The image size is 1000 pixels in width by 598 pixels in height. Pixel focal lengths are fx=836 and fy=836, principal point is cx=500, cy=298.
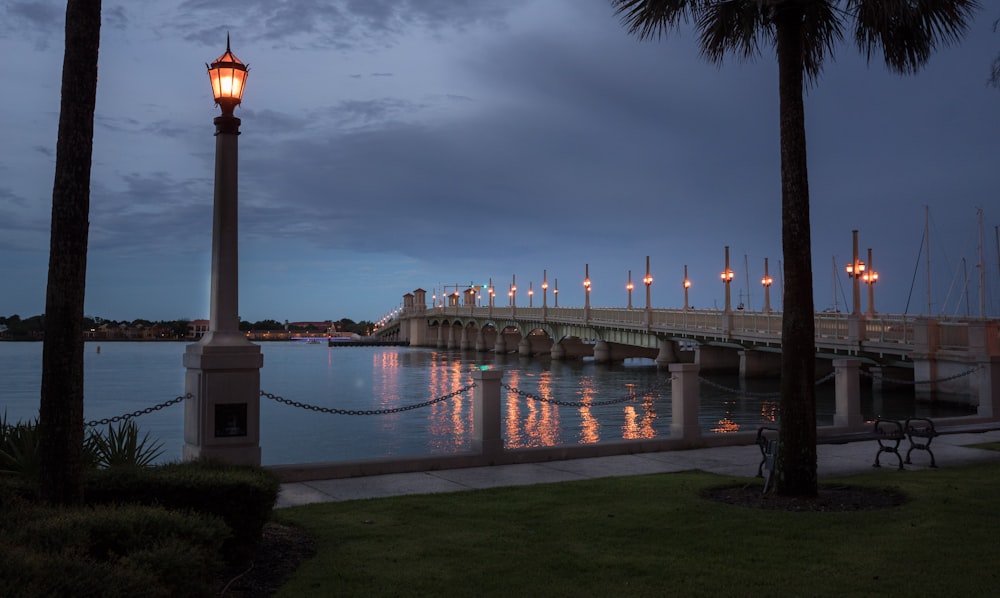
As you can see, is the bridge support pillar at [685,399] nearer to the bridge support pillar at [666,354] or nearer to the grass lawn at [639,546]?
the grass lawn at [639,546]

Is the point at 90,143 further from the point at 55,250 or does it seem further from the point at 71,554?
the point at 71,554

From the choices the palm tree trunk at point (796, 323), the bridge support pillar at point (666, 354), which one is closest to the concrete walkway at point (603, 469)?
the palm tree trunk at point (796, 323)

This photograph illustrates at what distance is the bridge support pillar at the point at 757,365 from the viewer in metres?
60.7

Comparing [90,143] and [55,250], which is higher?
[90,143]

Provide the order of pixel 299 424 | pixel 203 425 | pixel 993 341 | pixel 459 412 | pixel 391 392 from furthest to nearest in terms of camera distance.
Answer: pixel 391 392 → pixel 459 412 → pixel 299 424 → pixel 993 341 → pixel 203 425

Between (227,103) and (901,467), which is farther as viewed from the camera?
(901,467)

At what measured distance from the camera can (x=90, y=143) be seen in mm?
6676

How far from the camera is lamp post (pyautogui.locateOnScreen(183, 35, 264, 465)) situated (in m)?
10.0

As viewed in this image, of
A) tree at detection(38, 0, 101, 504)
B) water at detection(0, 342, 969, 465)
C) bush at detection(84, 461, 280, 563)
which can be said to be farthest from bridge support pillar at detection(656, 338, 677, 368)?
tree at detection(38, 0, 101, 504)

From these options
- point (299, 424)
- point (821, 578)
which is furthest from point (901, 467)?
point (299, 424)

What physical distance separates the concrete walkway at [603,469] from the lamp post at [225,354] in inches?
39.6

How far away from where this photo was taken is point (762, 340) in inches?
1994

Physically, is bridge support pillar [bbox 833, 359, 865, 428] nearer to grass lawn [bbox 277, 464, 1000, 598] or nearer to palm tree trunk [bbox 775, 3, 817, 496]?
grass lawn [bbox 277, 464, 1000, 598]

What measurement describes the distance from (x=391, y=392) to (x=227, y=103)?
160 feet
